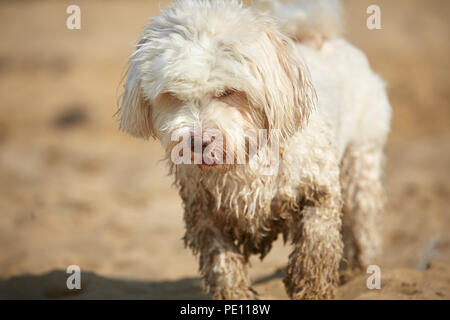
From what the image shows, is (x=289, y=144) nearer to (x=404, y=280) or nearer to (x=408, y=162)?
(x=404, y=280)

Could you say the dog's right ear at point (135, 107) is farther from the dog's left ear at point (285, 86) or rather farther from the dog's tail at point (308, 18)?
the dog's tail at point (308, 18)

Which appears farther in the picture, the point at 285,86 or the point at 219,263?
the point at 219,263

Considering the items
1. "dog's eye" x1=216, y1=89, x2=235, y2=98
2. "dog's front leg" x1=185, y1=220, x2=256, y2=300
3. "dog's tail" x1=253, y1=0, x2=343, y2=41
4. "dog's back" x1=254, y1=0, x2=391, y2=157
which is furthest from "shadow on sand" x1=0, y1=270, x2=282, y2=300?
"dog's tail" x1=253, y1=0, x2=343, y2=41

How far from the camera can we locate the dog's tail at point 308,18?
15.4 ft

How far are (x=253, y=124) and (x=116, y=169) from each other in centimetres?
874

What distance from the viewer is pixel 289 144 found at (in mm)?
3582

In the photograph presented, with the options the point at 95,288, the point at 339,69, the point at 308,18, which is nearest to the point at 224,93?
the point at 339,69

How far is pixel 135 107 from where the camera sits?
11.2ft

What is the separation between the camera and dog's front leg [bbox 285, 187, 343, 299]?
378 centimetres

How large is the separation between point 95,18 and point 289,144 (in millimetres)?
16092

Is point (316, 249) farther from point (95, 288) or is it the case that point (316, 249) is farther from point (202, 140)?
point (95, 288)

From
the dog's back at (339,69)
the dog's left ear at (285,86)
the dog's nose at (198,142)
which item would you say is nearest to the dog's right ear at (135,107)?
the dog's nose at (198,142)

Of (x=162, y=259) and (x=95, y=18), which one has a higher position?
(x=95, y=18)
